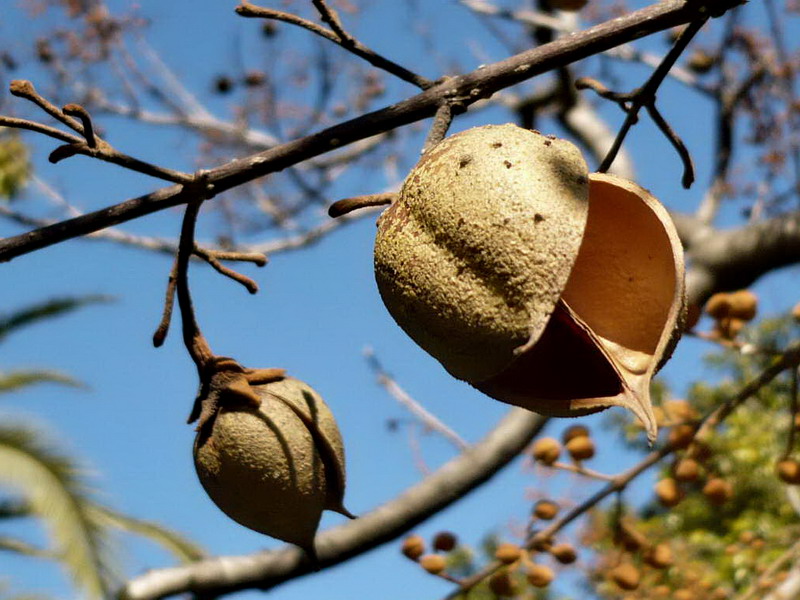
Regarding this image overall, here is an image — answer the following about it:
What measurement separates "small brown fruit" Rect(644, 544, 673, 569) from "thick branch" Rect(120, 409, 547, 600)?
815 mm

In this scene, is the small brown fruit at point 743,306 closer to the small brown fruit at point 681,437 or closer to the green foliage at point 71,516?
the small brown fruit at point 681,437

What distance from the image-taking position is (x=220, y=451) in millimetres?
1471

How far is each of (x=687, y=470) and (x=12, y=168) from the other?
498 centimetres

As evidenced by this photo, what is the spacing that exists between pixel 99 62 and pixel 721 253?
4.10 meters

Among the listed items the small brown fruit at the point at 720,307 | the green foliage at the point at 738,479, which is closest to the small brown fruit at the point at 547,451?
the small brown fruit at the point at 720,307

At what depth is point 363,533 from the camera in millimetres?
3156

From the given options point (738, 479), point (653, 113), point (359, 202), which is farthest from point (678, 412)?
point (738, 479)

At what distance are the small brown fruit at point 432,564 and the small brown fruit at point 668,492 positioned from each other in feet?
1.71

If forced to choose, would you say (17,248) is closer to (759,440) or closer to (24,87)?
(24,87)

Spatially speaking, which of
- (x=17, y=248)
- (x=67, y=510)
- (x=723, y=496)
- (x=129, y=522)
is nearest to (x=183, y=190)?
(x=17, y=248)

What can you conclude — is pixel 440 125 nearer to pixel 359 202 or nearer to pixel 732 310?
pixel 359 202

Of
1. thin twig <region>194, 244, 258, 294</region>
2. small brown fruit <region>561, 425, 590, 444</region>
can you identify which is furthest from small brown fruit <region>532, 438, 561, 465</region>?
thin twig <region>194, 244, 258, 294</region>

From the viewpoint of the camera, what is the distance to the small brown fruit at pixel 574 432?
7.60 ft

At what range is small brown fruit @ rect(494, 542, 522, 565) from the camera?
A: 7.19 ft
